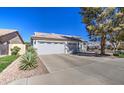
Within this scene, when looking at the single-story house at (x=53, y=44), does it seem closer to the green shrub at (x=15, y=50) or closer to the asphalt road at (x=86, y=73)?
the green shrub at (x=15, y=50)

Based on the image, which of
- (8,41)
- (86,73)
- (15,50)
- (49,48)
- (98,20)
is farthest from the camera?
(8,41)

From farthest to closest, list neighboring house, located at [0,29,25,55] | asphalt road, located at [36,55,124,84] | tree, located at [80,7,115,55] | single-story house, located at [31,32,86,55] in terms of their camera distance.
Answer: single-story house, located at [31,32,86,55] → neighboring house, located at [0,29,25,55] → tree, located at [80,7,115,55] → asphalt road, located at [36,55,124,84]

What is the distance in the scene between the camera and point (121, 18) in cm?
1902

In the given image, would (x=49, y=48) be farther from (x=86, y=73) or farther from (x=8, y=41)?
(x=86, y=73)

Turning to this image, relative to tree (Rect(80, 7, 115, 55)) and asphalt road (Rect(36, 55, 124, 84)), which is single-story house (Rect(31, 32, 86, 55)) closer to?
tree (Rect(80, 7, 115, 55))

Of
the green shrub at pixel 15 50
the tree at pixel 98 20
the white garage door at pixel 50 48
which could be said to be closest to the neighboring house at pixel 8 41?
the green shrub at pixel 15 50

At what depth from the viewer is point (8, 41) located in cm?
2353

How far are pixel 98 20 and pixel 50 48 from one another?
8107 mm

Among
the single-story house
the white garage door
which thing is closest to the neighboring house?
the single-story house

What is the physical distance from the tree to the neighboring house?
10.1 metres

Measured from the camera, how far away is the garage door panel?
69.8ft

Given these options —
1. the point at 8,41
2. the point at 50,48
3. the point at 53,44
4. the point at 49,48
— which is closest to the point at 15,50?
the point at 8,41

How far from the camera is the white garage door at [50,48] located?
69.8ft
